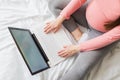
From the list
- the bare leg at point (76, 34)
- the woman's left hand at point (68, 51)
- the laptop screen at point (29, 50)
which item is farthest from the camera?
the bare leg at point (76, 34)

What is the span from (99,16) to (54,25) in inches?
9.6

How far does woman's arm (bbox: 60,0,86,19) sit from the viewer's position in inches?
46.4

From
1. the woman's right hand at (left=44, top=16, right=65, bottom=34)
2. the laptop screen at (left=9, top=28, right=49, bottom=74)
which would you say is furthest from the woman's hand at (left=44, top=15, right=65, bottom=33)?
the laptop screen at (left=9, top=28, right=49, bottom=74)

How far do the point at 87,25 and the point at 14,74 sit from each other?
483 millimetres

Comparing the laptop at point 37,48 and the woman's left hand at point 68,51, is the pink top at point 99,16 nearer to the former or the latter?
the woman's left hand at point 68,51

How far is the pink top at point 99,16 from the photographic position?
3.35 feet

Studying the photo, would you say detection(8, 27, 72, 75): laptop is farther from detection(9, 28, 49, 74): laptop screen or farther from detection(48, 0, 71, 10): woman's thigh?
detection(48, 0, 71, 10): woman's thigh

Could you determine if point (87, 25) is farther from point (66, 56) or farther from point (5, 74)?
point (5, 74)

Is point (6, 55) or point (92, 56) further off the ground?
point (6, 55)

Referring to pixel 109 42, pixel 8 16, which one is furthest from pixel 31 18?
pixel 109 42

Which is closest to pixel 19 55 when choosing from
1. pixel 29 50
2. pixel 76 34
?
pixel 29 50

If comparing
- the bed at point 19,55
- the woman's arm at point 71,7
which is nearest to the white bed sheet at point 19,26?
the bed at point 19,55

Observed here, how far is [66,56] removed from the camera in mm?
1117

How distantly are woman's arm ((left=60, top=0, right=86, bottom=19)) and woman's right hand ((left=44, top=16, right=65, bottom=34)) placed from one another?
0.09 feet
